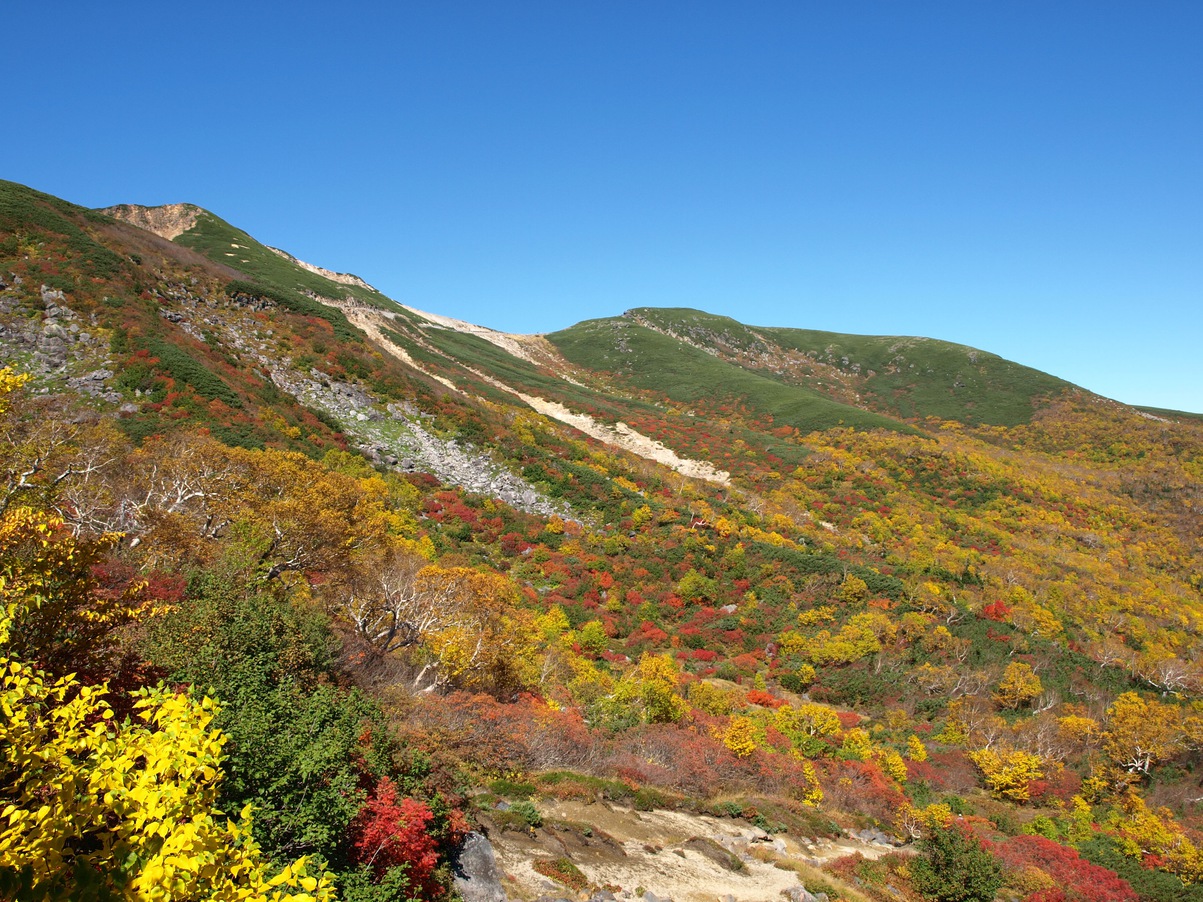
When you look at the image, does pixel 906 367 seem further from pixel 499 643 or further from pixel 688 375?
pixel 499 643

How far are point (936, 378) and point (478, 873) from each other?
125571 mm

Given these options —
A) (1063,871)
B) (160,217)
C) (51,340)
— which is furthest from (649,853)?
(160,217)

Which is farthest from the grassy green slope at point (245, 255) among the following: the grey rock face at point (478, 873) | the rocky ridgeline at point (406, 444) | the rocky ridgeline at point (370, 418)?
the grey rock face at point (478, 873)

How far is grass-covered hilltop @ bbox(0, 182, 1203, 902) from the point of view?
7.27 metres

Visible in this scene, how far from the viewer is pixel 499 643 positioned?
19922mm

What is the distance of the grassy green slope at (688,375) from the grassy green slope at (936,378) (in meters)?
19.3

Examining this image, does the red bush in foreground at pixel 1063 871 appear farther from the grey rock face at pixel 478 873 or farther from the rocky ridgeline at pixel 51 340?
the rocky ridgeline at pixel 51 340

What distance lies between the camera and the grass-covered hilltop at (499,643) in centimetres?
727

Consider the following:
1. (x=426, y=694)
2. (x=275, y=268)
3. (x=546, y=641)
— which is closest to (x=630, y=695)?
(x=546, y=641)

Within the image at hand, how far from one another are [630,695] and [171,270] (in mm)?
46927

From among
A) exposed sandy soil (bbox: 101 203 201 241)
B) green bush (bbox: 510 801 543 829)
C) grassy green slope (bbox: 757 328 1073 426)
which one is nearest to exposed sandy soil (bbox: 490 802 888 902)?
green bush (bbox: 510 801 543 829)

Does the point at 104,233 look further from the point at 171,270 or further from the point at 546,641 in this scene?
the point at 546,641

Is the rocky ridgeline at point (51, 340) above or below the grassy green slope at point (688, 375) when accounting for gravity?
below

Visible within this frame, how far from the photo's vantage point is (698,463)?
222 feet
